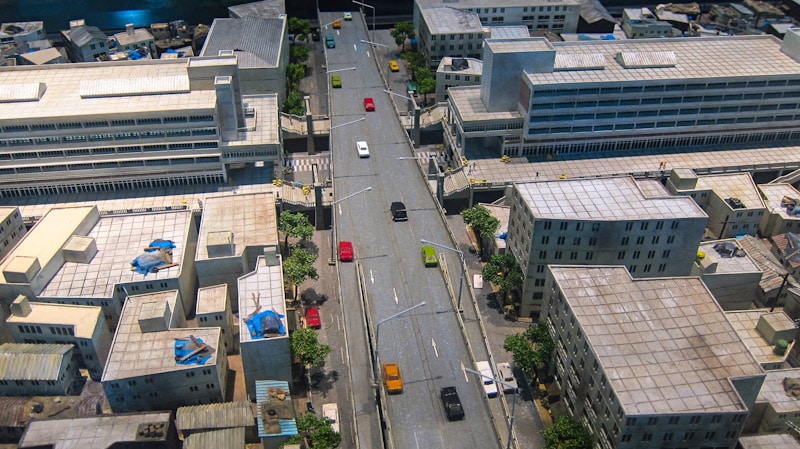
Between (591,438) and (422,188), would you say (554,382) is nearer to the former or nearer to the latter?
(591,438)

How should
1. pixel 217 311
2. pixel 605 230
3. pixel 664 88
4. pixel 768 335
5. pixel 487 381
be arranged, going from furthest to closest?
1. pixel 664 88
2. pixel 605 230
3. pixel 217 311
4. pixel 768 335
5. pixel 487 381

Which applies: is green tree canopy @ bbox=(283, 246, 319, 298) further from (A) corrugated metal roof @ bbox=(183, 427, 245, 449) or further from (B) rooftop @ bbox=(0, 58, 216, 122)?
(B) rooftop @ bbox=(0, 58, 216, 122)

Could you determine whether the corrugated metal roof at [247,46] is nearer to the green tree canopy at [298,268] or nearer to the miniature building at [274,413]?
the green tree canopy at [298,268]

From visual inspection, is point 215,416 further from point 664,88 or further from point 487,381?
point 664,88

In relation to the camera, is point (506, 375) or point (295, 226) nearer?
point (506, 375)

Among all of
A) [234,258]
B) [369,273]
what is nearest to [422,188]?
[369,273]

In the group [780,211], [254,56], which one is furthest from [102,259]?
[780,211]

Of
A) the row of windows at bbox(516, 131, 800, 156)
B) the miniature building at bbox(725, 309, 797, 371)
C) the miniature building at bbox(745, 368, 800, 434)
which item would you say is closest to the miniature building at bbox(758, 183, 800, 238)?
the row of windows at bbox(516, 131, 800, 156)
